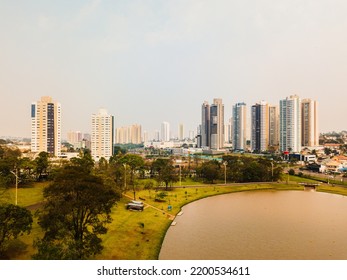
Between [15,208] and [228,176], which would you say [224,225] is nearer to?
[15,208]

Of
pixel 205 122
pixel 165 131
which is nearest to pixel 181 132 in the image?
pixel 165 131

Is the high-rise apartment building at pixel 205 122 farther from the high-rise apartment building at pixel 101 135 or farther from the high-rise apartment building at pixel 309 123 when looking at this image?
the high-rise apartment building at pixel 101 135

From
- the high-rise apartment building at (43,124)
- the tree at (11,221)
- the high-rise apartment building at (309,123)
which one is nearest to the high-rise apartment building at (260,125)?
the high-rise apartment building at (309,123)

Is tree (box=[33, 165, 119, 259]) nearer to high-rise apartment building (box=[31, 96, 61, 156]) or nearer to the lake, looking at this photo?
the lake

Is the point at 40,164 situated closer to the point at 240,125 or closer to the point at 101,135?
the point at 101,135

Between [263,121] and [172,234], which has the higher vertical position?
[263,121]

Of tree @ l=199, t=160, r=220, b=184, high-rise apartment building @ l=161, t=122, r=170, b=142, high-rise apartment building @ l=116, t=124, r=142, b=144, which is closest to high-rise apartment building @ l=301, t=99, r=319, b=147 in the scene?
tree @ l=199, t=160, r=220, b=184
